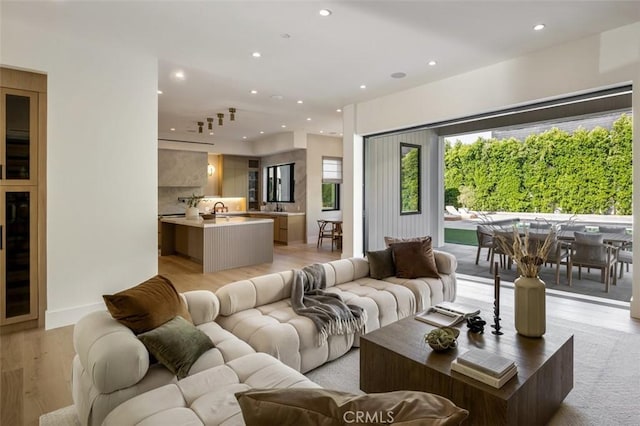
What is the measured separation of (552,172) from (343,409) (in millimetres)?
6149

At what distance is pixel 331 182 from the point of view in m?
10.1

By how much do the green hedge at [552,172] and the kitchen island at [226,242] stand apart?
4.21m

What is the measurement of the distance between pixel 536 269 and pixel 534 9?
248cm

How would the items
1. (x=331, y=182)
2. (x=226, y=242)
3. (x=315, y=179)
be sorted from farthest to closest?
(x=331, y=182) < (x=315, y=179) < (x=226, y=242)

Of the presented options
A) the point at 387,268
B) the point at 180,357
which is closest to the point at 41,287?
the point at 180,357

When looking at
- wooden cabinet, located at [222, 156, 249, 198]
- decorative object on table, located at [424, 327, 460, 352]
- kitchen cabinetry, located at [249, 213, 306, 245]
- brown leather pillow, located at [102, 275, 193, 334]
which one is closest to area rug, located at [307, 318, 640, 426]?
decorative object on table, located at [424, 327, 460, 352]

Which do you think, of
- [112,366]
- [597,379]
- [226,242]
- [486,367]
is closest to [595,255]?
[597,379]

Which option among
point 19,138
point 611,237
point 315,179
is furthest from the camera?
point 315,179

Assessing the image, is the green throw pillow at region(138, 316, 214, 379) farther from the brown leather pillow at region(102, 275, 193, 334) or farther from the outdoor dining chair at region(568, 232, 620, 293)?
the outdoor dining chair at region(568, 232, 620, 293)

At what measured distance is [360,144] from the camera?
658cm

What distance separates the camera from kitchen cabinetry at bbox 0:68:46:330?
342 cm

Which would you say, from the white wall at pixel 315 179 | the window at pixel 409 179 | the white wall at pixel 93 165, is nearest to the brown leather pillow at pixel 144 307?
the white wall at pixel 93 165

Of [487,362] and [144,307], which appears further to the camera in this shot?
[144,307]

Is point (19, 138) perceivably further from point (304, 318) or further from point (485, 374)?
point (485, 374)
